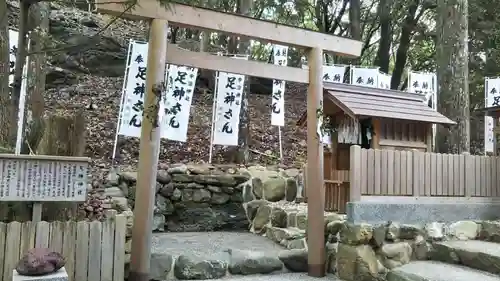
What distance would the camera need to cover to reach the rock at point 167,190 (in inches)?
340

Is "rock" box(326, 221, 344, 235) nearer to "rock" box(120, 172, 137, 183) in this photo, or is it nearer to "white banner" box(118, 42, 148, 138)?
"rock" box(120, 172, 137, 183)

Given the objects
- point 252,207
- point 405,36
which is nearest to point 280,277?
point 252,207

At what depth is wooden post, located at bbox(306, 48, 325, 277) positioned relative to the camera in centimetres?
576

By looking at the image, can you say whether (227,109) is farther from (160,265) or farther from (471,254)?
(471,254)

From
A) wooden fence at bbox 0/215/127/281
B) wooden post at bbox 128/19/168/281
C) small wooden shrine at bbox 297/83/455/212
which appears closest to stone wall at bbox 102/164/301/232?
small wooden shrine at bbox 297/83/455/212

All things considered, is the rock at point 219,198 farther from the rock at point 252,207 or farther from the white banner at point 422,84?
the white banner at point 422,84

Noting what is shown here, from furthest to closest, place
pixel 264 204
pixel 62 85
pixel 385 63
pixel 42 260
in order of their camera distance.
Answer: pixel 385 63 < pixel 62 85 < pixel 264 204 < pixel 42 260

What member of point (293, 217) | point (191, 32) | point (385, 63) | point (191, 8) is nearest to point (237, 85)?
point (293, 217)

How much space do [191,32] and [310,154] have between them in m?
16.0

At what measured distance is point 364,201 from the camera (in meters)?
5.52

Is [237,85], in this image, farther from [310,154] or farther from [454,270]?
[454,270]

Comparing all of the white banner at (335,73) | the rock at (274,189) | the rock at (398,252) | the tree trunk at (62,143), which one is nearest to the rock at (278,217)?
the rock at (274,189)

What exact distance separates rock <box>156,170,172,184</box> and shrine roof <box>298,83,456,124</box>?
3.61 m

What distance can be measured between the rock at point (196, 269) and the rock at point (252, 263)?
23cm
